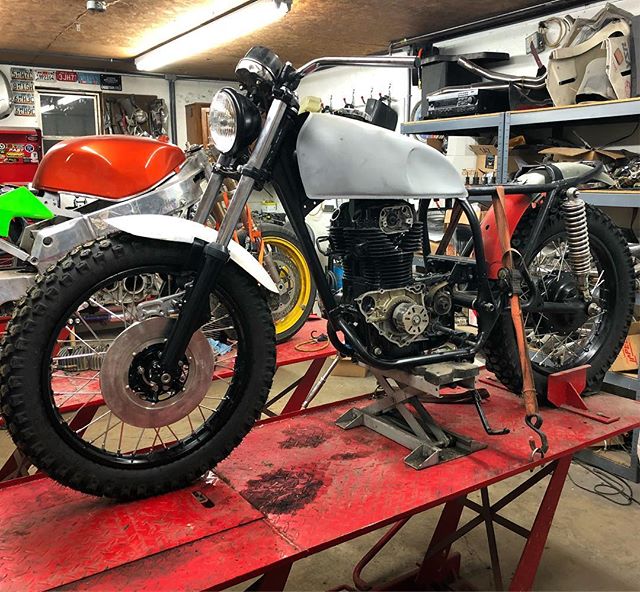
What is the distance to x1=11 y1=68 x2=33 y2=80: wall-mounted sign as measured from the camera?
6629mm

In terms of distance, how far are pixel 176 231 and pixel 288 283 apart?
197 cm

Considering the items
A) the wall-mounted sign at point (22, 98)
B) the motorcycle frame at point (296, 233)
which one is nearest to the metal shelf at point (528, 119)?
the motorcycle frame at point (296, 233)

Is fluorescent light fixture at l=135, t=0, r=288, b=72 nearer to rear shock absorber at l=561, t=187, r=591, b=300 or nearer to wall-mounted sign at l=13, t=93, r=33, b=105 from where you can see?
wall-mounted sign at l=13, t=93, r=33, b=105

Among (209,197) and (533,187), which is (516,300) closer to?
(533,187)

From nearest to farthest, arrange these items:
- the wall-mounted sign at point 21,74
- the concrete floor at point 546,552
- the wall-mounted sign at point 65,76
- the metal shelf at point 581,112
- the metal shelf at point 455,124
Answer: the concrete floor at point 546,552, the metal shelf at point 581,112, the metal shelf at point 455,124, the wall-mounted sign at point 21,74, the wall-mounted sign at point 65,76

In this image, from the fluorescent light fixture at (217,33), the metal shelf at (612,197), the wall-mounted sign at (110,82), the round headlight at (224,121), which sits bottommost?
the metal shelf at (612,197)

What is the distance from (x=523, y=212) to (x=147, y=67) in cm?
551

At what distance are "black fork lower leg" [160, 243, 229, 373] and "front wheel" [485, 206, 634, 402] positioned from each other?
44.1 inches

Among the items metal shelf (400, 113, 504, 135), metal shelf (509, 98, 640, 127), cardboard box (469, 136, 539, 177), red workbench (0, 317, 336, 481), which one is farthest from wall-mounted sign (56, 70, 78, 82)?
metal shelf (509, 98, 640, 127)

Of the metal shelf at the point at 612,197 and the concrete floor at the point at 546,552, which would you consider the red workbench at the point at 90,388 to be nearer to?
the concrete floor at the point at 546,552

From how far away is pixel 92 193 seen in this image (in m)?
2.70

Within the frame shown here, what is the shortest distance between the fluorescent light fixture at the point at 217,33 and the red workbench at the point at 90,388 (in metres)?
2.28

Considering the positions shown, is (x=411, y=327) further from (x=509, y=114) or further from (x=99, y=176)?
(x=509, y=114)

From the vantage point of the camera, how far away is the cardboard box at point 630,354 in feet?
11.0
